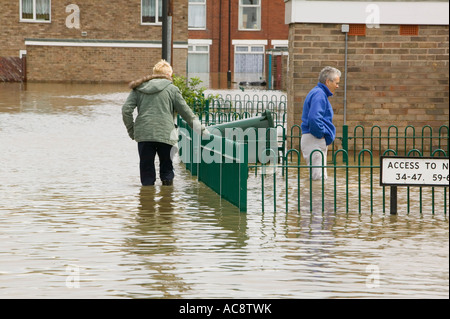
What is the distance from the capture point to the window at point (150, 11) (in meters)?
47.5

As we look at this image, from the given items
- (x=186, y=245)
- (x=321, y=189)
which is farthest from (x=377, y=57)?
(x=186, y=245)

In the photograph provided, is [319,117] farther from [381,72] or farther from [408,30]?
[408,30]

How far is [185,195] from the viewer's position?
38.9ft

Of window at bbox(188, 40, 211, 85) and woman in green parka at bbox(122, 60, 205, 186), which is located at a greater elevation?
window at bbox(188, 40, 211, 85)

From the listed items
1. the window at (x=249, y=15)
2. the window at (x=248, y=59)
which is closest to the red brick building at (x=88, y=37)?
the window at (x=249, y=15)

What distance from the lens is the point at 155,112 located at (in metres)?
12.1

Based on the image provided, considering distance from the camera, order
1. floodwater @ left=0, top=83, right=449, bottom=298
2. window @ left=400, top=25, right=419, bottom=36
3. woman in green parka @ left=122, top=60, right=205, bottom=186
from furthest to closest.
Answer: window @ left=400, top=25, right=419, bottom=36, woman in green parka @ left=122, top=60, right=205, bottom=186, floodwater @ left=0, top=83, right=449, bottom=298

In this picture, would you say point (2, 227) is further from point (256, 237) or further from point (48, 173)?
point (48, 173)

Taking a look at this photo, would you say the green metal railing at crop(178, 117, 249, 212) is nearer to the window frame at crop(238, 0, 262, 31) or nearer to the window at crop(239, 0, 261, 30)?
the window frame at crop(238, 0, 262, 31)

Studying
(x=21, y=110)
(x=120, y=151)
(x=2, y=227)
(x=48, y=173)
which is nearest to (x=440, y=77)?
(x=120, y=151)

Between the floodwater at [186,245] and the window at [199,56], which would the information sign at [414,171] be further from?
the window at [199,56]

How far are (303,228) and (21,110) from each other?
1836cm

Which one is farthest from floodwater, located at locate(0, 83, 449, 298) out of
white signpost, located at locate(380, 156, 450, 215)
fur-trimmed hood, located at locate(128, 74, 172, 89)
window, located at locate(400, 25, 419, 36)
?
window, located at locate(400, 25, 419, 36)

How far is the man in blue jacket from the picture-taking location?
1266 centimetres
